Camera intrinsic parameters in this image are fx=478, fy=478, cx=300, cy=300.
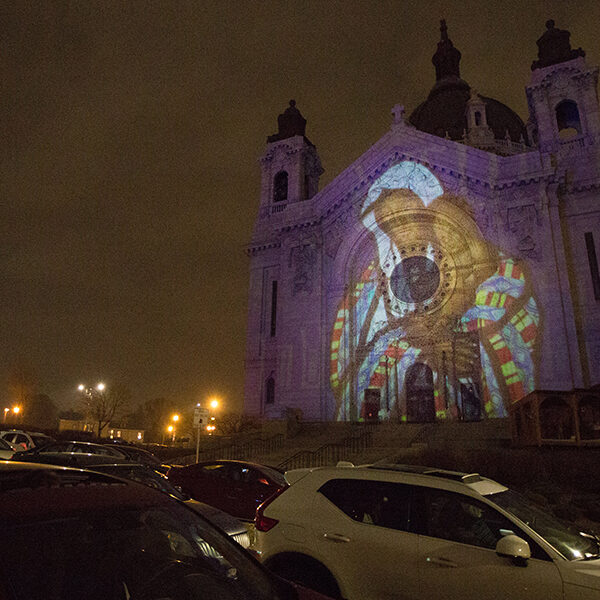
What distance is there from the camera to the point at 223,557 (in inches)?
116

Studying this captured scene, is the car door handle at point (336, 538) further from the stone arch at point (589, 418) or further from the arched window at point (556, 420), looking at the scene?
the stone arch at point (589, 418)

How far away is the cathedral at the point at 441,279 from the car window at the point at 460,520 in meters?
22.3

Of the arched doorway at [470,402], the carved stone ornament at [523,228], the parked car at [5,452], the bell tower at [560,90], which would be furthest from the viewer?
the bell tower at [560,90]

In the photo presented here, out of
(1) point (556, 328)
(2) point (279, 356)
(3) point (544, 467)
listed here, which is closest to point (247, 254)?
(2) point (279, 356)

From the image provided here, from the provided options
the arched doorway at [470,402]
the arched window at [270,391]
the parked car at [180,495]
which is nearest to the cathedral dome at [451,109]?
the arched doorway at [470,402]

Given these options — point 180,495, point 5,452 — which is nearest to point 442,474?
point 180,495

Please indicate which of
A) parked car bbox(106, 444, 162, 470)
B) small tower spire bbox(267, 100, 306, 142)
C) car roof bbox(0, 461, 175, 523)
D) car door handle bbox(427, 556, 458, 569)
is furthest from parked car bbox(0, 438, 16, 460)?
small tower spire bbox(267, 100, 306, 142)

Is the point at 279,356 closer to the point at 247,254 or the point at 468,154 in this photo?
the point at 247,254

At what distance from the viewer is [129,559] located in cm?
263

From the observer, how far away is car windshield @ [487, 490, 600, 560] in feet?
13.7

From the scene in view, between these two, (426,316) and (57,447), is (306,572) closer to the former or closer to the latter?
(57,447)

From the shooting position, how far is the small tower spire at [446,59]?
62.8 m

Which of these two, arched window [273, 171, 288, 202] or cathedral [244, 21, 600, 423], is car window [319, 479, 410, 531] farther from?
arched window [273, 171, 288, 202]

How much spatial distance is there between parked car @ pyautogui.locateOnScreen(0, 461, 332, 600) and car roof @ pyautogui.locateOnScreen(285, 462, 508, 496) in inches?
86.1
